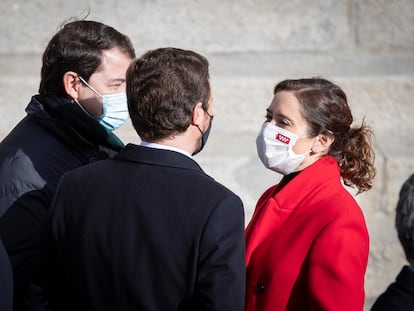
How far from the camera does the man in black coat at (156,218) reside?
213cm

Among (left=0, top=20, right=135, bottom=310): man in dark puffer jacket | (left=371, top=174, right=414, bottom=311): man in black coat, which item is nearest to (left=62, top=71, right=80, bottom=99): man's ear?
(left=0, top=20, right=135, bottom=310): man in dark puffer jacket

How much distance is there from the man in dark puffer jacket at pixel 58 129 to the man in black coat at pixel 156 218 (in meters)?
0.45

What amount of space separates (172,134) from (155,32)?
9.34 feet

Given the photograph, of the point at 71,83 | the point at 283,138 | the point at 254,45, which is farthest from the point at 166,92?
the point at 254,45

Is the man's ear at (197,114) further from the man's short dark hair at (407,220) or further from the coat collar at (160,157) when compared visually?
the man's short dark hair at (407,220)

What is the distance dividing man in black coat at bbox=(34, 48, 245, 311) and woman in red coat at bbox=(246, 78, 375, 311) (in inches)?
14.0

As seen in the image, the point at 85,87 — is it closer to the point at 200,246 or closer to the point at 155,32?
the point at 200,246

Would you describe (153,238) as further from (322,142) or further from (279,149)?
(322,142)

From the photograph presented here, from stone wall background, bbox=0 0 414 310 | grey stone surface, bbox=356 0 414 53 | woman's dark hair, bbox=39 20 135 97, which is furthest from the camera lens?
grey stone surface, bbox=356 0 414 53

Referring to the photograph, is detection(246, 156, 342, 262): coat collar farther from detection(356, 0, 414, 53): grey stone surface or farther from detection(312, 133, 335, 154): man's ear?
detection(356, 0, 414, 53): grey stone surface

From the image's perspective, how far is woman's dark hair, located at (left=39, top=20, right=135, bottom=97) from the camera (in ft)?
9.64

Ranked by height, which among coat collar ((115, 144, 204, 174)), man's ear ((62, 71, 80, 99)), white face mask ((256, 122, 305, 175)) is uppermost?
man's ear ((62, 71, 80, 99))

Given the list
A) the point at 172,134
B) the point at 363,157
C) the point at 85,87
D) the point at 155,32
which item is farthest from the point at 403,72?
the point at 172,134

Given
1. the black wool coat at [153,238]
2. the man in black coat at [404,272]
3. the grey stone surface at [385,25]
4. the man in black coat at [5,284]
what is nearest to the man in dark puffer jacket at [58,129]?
the man in black coat at [5,284]
